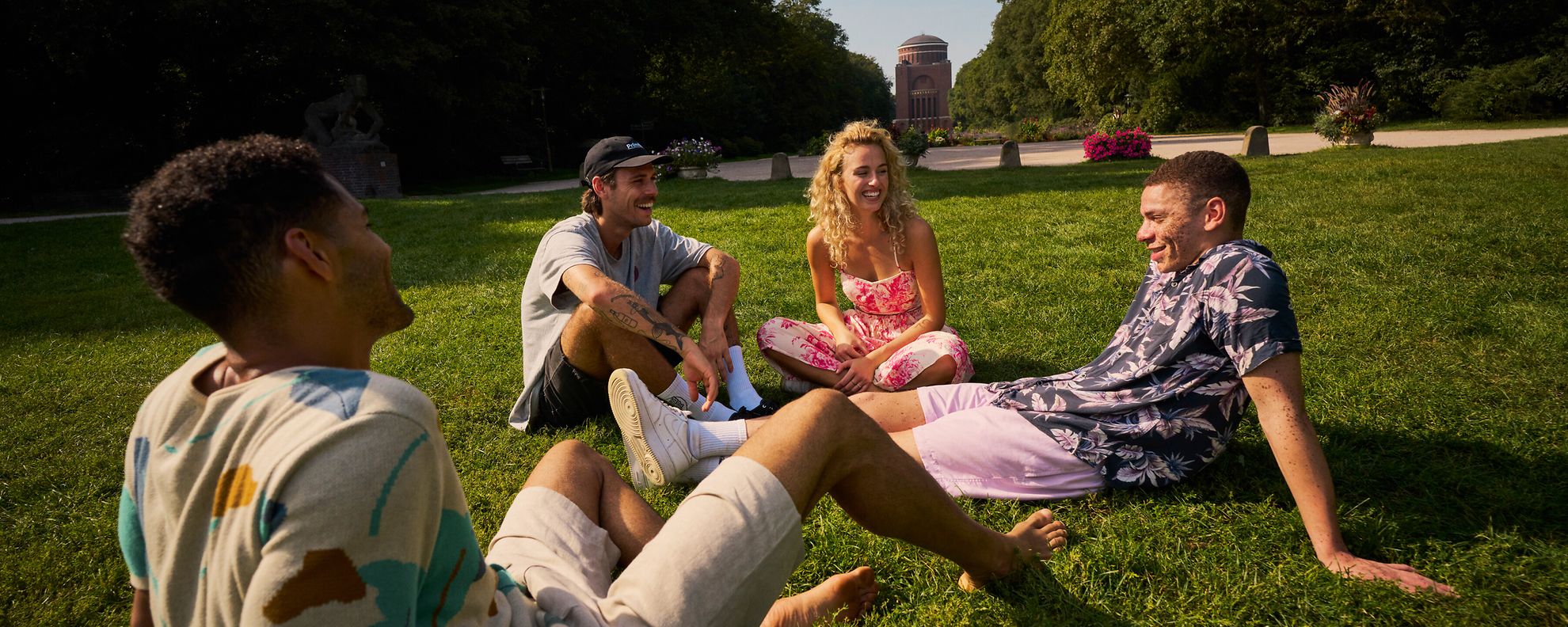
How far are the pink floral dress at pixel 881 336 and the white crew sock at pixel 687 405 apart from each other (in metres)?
0.71

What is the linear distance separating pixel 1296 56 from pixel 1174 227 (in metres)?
39.6

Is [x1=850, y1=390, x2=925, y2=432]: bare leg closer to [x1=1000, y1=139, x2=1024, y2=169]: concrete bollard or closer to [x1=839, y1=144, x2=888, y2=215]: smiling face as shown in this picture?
[x1=839, y1=144, x2=888, y2=215]: smiling face

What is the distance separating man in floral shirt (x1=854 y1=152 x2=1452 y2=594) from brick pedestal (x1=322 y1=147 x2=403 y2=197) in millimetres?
20134

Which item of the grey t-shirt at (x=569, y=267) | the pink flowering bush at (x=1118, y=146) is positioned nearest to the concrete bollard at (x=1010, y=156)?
the pink flowering bush at (x=1118, y=146)

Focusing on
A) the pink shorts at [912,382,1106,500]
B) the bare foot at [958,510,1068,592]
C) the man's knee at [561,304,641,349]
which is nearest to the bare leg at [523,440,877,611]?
the bare foot at [958,510,1068,592]

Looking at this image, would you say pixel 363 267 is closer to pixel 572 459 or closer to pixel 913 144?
pixel 572 459

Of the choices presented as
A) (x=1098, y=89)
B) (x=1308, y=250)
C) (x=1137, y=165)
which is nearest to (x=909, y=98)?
(x=1098, y=89)

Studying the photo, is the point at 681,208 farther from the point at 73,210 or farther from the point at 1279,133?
the point at 1279,133

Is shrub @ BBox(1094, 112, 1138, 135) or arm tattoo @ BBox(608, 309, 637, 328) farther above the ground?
shrub @ BBox(1094, 112, 1138, 135)

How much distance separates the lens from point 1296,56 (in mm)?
35406

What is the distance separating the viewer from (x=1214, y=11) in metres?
34.1

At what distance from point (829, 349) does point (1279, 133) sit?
2553 centimetres

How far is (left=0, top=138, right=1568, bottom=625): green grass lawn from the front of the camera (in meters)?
2.61

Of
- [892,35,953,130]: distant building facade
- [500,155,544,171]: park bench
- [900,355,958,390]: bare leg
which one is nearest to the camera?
[900,355,958,390]: bare leg
